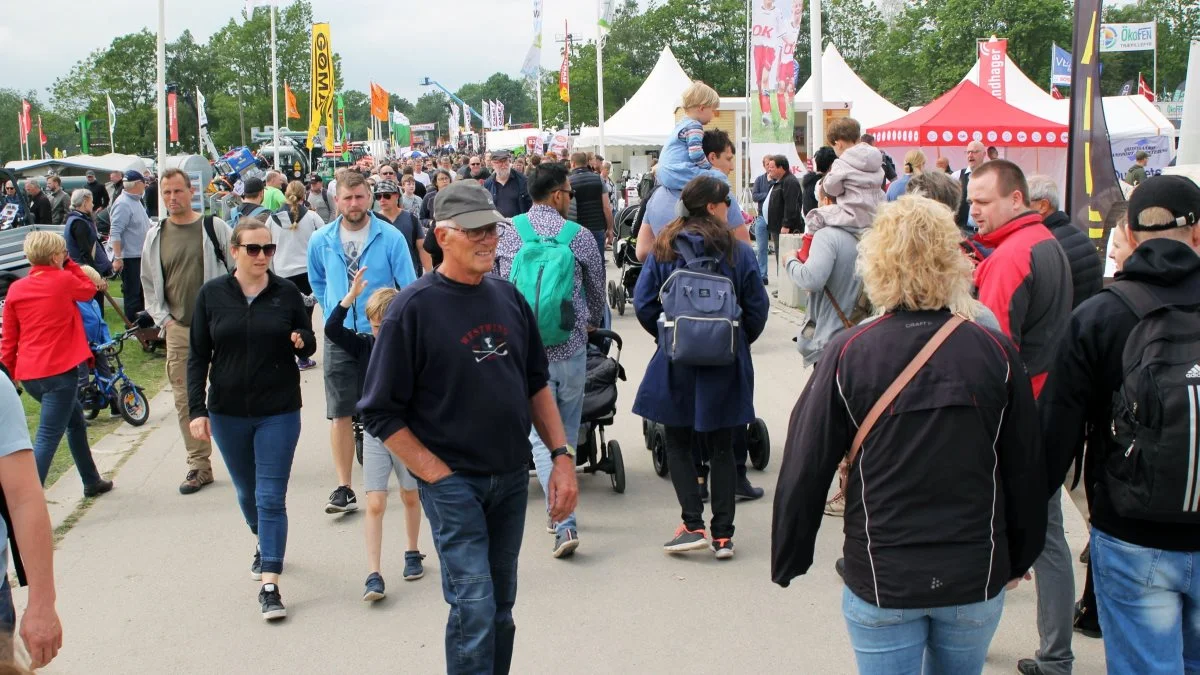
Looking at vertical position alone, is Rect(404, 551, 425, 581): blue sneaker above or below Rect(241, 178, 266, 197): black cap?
below

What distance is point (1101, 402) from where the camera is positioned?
331 cm

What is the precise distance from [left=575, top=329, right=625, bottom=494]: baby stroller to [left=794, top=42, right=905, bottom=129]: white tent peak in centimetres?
2111

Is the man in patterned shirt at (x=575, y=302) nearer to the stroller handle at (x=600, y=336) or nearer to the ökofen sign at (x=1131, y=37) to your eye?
the stroller handle at (x=600, y=336)

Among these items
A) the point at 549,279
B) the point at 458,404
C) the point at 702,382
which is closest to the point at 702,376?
the point at 702,382

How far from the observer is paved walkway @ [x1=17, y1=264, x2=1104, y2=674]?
4.75 meters

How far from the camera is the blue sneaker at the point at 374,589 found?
538cm

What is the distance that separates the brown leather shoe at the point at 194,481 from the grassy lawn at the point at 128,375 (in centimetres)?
104

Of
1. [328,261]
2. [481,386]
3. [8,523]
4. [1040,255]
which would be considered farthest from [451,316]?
[328,261]

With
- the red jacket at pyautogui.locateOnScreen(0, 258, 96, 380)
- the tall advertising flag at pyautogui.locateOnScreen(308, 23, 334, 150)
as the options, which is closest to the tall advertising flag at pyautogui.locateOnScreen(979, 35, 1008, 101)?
the tall advertising flag at pyautogui.locateOnScreen(308, 23, 334, 150)

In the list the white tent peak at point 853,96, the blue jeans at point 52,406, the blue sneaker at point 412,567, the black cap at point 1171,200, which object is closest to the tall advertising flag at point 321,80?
the white tent peak at point 853,96

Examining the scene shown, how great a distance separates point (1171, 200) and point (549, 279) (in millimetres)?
3283

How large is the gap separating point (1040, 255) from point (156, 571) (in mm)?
4818

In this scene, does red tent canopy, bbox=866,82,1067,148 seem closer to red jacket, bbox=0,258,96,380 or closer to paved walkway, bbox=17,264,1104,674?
paved walkway, bbox=17,264,1104,674

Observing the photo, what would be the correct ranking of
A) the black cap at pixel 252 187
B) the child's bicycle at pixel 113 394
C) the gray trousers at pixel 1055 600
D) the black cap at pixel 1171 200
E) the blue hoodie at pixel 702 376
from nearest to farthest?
the black cap at pixel 1171 200 < the gray trousers at pixel 1055 600 < the blue hoodie at pixel 702 376 < the child's bicycle at pixel 113 394 < the black cap at pixel 252 187
